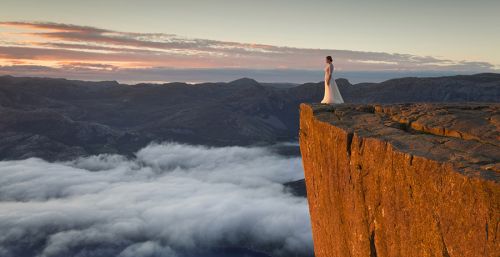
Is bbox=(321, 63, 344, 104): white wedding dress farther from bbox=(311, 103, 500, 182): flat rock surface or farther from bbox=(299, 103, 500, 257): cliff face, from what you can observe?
bbox=(299, 103, 500, 257): cliff face

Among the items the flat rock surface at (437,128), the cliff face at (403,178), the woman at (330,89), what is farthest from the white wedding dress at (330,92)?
the cliff face at (403,178)

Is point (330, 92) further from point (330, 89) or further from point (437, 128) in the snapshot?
point (437, 128)

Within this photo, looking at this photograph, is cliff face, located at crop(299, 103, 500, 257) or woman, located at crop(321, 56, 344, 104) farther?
woman, located at crop(321, 56, 344, 104)

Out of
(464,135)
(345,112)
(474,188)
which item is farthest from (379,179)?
(345,112)

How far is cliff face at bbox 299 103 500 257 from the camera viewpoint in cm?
1456

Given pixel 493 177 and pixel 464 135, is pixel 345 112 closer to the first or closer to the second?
pixel 464 135

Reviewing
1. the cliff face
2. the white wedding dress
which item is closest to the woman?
the white wedding dress

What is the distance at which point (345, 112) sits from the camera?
2619 cm

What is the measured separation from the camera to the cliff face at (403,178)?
14562mm

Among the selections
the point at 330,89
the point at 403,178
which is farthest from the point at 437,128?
the point at 330,89

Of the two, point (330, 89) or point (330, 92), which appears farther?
point (330, 89)

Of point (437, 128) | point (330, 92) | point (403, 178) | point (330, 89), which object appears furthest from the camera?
point (330, 89)

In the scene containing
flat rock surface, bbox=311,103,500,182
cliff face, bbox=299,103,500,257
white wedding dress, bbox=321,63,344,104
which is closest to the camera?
cliff face, bbox=299,103,500,257

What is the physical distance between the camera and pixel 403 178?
1759 cm
